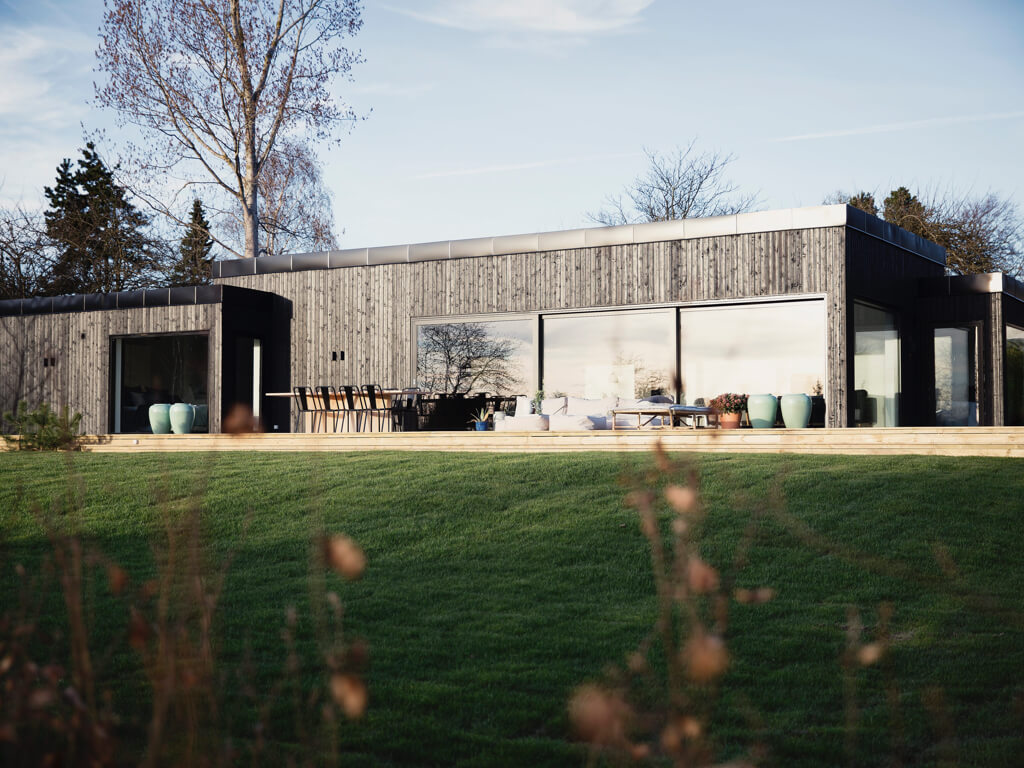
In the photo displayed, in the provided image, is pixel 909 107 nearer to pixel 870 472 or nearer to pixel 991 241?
pixel 991 241

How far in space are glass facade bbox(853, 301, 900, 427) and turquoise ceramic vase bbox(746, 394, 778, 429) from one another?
3.52 ft

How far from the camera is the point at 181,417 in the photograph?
581 inches

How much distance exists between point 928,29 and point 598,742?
14.2m

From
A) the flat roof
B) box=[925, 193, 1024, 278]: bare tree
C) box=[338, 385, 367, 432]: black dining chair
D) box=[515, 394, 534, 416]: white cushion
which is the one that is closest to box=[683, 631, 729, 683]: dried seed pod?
the flat roof

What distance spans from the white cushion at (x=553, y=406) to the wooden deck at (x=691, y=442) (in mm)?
2991

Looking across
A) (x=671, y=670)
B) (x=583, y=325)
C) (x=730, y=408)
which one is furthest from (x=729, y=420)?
(x=671, y=670)

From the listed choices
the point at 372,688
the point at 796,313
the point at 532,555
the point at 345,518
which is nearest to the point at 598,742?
the point at 372,688

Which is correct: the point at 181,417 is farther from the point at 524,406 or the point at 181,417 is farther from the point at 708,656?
the point at 708,656

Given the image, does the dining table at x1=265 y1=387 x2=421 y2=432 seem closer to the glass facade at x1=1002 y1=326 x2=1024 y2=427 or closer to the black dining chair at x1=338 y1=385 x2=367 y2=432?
the black dining chair at x1=338 y1=385 x2=367 y2=432

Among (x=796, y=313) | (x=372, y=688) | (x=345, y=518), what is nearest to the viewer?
(x=372, y=688)

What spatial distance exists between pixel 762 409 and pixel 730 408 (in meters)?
0.41

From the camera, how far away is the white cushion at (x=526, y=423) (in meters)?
12.5

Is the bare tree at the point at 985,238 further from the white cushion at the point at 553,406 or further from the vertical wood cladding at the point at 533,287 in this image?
the white cushion at the point at 553,406

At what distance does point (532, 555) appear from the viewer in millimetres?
5758
